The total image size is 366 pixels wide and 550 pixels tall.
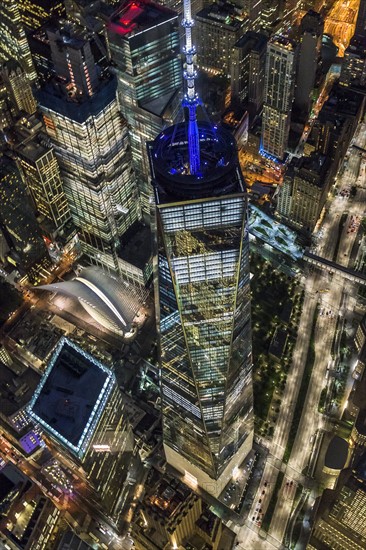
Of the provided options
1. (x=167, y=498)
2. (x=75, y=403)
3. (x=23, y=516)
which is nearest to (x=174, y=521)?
(x=167, y=498)

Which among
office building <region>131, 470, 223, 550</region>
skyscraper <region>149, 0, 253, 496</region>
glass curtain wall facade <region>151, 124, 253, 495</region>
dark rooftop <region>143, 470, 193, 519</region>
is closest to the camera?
skyscraper <region>149, 0, 253, 496</region>

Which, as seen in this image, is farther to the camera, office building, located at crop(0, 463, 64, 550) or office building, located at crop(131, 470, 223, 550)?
office building, located at crop(0, 463, 64, 550)

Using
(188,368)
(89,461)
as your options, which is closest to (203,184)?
(188,368)

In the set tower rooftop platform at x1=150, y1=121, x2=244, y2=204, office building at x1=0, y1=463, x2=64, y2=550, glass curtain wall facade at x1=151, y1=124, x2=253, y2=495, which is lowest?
office building at x1=0, y1=463, x2=64, y2=550

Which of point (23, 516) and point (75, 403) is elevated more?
point (75, 403)

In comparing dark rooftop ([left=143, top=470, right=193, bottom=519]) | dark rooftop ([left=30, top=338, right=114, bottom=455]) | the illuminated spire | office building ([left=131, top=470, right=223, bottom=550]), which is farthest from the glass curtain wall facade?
dark rooftop ([left=30, top=338, right=114, bottom=455])

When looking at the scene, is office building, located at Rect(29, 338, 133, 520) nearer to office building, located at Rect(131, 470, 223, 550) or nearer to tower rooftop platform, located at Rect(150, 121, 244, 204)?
office building, located at Rect(131, 470, 223, 550)

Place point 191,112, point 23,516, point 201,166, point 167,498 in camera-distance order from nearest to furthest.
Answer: point 191,112 → point 201,166 → point 167,498 → point 23,516

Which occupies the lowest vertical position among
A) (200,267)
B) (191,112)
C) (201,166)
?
(200,267)

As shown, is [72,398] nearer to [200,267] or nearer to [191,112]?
[200,267]
